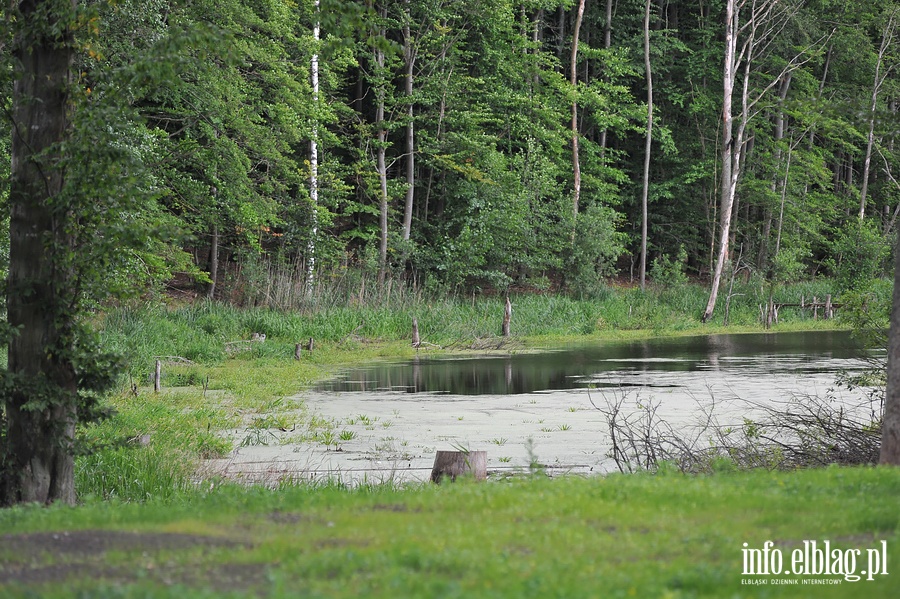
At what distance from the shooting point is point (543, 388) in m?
19.7

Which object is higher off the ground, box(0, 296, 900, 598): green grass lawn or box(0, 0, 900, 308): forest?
box(0, 0, 900, 308): forest

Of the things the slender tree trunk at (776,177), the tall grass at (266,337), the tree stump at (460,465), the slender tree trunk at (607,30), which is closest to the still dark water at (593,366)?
the tall grass at (266,337)

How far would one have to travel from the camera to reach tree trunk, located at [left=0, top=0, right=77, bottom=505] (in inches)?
350

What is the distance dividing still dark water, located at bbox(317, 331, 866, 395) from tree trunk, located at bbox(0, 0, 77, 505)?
1056 centimetres

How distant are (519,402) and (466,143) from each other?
74.3 ft

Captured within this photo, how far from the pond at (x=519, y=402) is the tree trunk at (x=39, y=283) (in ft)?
7.74

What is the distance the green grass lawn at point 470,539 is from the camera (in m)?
4.94

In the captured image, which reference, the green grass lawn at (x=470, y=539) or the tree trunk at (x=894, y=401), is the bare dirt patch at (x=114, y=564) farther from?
the tree trunk at (x=894, y=401)

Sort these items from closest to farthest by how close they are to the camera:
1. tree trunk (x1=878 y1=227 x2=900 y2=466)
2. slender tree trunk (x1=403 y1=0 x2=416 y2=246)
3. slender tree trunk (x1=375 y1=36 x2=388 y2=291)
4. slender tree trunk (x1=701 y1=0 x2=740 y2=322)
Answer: tree trunk (x1=878 y1=227 x2=900 y2=466)
slender tree trunk (x1=375 y1=36 x2=388 y2=291)
slender tree trunk (x1=403 y1=0 x2=416 y2=246)
slender tree trunk (x1=701 y1=0 x2=740 y2=322)

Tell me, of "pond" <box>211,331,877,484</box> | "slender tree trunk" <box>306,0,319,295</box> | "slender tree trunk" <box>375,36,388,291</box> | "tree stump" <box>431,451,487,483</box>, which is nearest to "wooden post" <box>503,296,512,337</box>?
"pond" <box>211,331,877,484</box>

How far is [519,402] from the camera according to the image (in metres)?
17.6

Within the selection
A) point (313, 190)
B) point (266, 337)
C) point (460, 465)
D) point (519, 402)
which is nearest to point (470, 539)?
point (460, 465)

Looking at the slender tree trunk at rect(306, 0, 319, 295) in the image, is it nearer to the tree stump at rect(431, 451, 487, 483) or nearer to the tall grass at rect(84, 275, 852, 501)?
the tall grass at rect(84, 275, 852, 501)

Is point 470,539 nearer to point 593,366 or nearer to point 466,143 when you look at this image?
point 593,366
